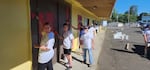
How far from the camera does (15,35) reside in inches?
217

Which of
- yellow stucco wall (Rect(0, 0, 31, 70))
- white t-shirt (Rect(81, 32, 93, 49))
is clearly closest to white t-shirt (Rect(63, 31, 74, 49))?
Answer: white t-shirt (Rect(81, 32, 93, 49))

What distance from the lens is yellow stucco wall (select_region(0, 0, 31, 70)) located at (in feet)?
16.3

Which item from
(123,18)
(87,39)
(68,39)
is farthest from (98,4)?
(123,18)

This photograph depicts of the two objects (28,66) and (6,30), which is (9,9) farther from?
(28,66)

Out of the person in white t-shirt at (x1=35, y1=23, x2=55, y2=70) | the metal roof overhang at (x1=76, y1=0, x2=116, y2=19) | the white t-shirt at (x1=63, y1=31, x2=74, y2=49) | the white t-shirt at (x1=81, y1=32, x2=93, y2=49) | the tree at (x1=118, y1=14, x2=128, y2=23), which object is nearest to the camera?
the person in white t-shirt at (x1=35, y1=23, x2=55, y2=70)

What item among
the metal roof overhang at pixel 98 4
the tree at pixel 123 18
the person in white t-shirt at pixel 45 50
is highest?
the tree at pixel 123 18

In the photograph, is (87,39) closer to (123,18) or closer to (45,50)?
(45,50)

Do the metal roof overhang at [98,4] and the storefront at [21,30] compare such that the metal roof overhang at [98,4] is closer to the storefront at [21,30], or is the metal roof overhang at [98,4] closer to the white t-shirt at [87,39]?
the white t-shirt at [87,39]

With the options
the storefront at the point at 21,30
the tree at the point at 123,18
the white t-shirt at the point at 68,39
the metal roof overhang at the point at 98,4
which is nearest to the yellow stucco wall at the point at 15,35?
the storefront at the point at 21,30

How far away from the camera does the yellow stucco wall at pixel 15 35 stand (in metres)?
4.98

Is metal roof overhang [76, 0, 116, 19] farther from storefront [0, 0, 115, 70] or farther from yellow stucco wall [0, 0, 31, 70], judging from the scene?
yellow stucco wall [0, 0, 31, 70]

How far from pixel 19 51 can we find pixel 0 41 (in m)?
0.89

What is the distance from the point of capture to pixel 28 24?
20.1 feet

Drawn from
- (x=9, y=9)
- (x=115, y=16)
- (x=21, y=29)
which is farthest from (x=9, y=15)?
(x=115, y=16)
